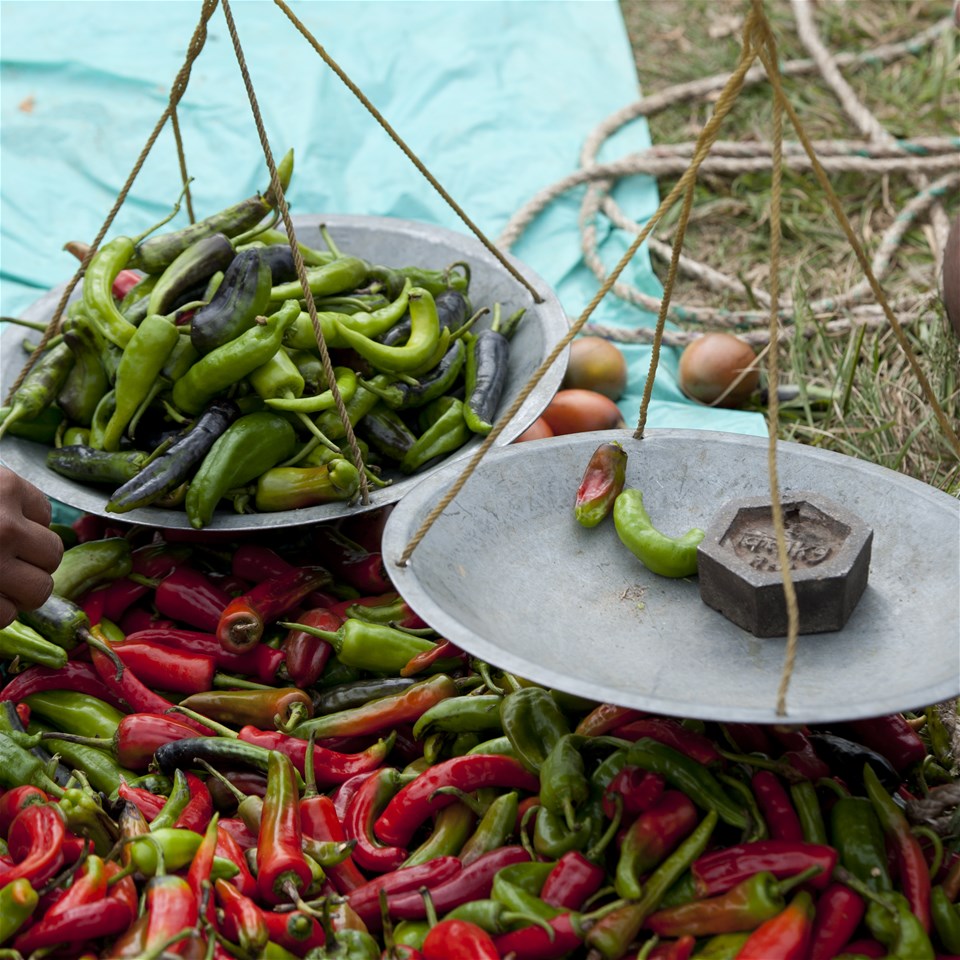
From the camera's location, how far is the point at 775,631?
2.04m

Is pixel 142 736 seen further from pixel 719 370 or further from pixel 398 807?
pixel 719 370

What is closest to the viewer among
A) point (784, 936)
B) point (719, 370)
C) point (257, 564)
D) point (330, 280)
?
point (784, 936)

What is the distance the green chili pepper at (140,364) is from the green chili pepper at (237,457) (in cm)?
12

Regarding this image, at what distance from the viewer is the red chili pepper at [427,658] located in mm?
2545

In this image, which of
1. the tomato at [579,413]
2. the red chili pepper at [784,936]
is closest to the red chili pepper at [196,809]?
the red chili pepper at [784,936]

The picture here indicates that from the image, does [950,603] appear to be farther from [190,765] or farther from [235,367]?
[235,367]

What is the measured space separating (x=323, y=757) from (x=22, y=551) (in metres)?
0.77

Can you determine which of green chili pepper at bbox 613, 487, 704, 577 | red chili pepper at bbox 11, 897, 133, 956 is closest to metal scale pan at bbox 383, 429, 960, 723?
green chili pepper at bbox 613, 487, 704, 577

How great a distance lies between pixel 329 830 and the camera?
7.13 ft

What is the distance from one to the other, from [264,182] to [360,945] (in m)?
3.43

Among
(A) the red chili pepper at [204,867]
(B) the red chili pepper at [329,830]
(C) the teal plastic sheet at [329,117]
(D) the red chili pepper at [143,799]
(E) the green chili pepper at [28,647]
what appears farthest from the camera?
(C) the teal plastic sheet at [329,117]

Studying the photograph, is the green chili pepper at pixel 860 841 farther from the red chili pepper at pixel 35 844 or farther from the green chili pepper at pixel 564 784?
the red chili pepper at pixel 35 844

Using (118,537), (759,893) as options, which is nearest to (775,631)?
(759,893)

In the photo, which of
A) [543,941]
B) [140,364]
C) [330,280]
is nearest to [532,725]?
[543,941]
